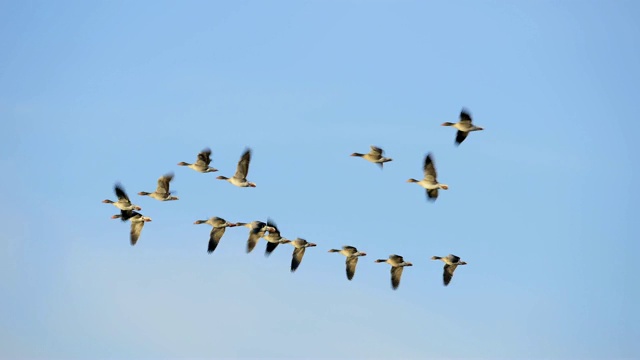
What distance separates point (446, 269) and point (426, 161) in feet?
18.8

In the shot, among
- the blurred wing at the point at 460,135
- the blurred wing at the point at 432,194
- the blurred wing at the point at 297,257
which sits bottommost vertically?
the blurred wing at the point at 297,257

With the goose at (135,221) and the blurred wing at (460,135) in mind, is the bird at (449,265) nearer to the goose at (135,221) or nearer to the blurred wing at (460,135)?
the blurred wing at (460,135)

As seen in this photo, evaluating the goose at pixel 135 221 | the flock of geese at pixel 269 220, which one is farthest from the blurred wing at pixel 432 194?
the goose at pixel 135 221

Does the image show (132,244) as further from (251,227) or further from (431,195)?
(431,195)

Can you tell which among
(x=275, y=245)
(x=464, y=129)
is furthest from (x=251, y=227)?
(x=464, y=129)

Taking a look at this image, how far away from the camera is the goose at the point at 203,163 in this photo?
13650cm

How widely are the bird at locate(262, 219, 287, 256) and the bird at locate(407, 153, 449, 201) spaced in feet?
24.7

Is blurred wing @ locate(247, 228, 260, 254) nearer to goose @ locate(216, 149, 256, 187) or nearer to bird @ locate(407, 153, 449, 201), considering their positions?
goose @ locate(216, 149, 256, 187)

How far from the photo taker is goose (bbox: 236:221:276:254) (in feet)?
452

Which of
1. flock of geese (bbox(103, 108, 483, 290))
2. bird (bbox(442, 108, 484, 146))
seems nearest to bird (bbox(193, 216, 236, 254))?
flock of geese (bbox(103, 108, 483, 290))

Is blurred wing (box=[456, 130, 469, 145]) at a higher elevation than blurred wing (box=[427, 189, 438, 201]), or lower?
higher

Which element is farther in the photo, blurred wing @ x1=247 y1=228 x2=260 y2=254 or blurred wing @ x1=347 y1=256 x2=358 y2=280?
blurred wing @ x1=347 y1=256 x2=358 y2=280

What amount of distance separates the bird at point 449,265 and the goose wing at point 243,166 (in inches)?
393

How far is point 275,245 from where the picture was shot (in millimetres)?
139000
